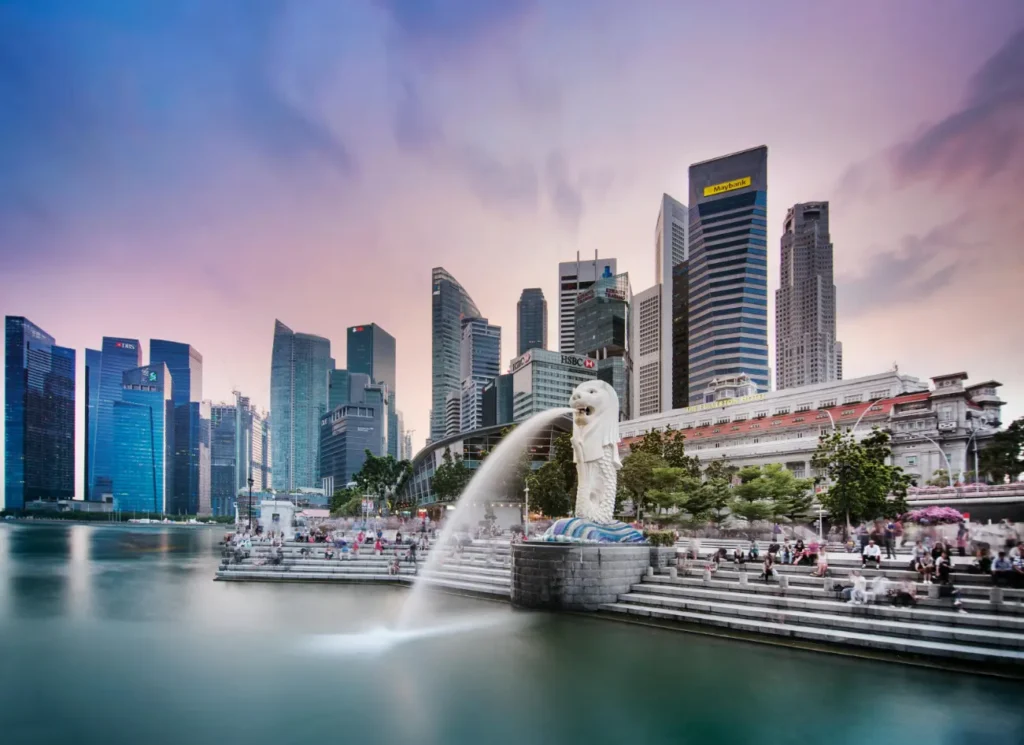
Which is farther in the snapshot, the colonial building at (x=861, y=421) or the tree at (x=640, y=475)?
the colonial building at (x=861, y=421)

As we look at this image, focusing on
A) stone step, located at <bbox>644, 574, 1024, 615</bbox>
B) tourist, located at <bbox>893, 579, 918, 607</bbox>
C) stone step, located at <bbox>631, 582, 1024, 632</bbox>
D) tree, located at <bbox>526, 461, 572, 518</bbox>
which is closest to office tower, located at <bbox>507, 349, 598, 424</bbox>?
tree, located at <bbox>526, 461, 572, 518</bbox>

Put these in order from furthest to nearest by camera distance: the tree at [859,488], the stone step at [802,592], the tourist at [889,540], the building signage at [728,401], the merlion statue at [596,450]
Result: the building signage at [728,401] → the tree at [859,488] → the merlion statue at [596,450] → the tourist at [889,540] → the stone step at [802,592]

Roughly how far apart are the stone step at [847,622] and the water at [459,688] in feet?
3.82

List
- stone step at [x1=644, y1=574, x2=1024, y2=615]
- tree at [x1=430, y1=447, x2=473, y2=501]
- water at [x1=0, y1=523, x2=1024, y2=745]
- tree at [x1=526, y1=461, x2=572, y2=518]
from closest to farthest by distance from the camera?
1. water at [x1=0, y1=523, x2=1024, y2=745]
2. stone step at [x1=644, y1=574, x2=1024, y2=615]
3. tree at [x1=526, y1=461, x2=572, y2=518]
4. tree at [x1=430, y1=447, x2=473, y2=501]

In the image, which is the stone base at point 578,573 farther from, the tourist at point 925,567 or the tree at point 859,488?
the tree at point 859,488

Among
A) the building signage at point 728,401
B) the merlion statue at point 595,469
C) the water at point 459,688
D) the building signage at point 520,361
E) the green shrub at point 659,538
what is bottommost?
the water at point 459,688

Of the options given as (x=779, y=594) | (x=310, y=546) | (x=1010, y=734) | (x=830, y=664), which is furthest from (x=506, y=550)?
(x=1010, y=734)

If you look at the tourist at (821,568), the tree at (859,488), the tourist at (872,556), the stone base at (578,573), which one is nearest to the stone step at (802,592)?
the tourist at (821,568)

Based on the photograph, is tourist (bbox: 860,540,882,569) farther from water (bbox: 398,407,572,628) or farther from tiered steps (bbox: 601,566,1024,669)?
water (bbox: 398,407,572,628)

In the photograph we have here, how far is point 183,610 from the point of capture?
24.7 meters

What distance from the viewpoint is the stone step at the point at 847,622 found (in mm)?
14758

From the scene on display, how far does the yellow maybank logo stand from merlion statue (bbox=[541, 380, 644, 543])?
12578cm

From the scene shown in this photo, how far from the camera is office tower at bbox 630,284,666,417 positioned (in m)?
183

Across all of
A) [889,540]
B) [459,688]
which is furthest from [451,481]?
[459,688]
